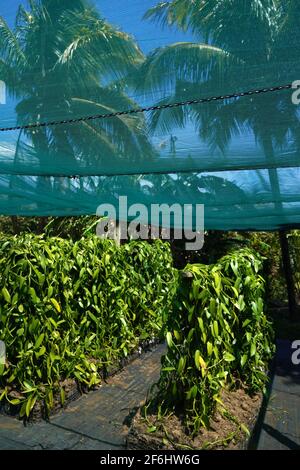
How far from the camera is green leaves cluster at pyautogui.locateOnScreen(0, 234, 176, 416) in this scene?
A: 232 cm

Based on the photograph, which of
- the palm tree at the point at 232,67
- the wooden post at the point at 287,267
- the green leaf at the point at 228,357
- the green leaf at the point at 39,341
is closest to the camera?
the palm tree at the point at 232,67

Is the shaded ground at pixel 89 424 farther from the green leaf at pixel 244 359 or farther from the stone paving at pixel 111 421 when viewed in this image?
the green leaf at pixel 244 359

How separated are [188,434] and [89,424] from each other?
24.2 inches

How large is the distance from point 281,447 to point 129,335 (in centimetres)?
144

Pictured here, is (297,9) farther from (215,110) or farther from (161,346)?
(161,346)

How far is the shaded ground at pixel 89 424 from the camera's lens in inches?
78.1

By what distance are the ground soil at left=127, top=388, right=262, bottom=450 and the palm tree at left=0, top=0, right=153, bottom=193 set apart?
1.53 m

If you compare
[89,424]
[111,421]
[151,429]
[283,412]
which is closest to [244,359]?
[283,412]

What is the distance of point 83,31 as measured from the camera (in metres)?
2.15

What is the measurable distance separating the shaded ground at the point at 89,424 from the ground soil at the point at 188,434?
5.8 inches

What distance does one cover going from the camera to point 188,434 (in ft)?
6.19


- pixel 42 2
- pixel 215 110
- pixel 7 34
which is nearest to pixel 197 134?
pixel 215 110

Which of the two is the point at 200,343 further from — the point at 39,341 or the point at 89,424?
the point at 39,341

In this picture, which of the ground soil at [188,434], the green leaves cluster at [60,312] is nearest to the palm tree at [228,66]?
the green leaves cluster at [60,312]
